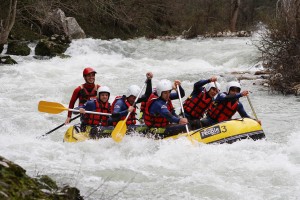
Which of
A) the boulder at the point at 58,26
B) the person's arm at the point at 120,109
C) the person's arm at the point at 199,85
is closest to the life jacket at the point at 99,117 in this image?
the person's arm at the point at 120,109

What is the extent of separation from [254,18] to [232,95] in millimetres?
23539

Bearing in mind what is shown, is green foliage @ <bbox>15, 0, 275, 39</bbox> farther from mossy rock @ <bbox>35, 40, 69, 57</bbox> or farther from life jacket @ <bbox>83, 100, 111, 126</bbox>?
life jacket @ <bbox>83, 100, 111, 126</bbox>

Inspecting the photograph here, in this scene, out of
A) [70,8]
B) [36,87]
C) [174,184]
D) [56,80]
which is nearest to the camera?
[174,184]

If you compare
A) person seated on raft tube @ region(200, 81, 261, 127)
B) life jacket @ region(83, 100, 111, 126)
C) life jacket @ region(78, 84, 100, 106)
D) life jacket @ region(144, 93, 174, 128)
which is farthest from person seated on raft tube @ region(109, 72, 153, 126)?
person seated on raft tube @ region(200, 81, 261, 127)

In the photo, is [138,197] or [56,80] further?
[56,80]

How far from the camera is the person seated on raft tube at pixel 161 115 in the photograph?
6988mm

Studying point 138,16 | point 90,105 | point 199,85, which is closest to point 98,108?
point 90,105

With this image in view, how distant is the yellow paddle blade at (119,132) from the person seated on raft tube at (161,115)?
45cm

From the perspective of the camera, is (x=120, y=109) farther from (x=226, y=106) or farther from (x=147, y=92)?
(x=226, y=106)

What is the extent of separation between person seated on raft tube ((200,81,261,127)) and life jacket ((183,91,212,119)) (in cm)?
12

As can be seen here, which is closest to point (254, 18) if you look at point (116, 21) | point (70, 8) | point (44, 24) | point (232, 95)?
point (116, 21)

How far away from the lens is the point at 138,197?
15.9ft

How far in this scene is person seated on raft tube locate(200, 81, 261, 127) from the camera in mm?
7543

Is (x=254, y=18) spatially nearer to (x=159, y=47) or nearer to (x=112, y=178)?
(x=159, y=47)
